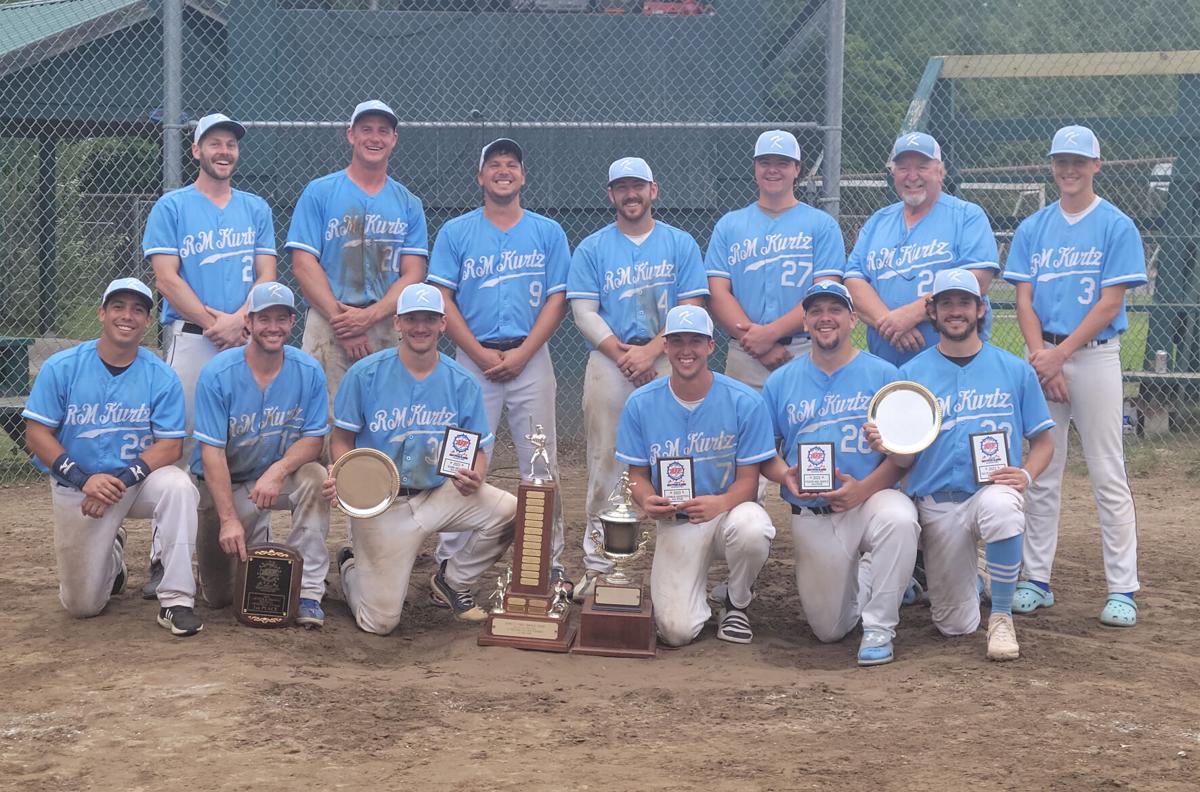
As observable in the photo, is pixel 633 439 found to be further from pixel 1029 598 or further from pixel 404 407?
pixel 1029 598

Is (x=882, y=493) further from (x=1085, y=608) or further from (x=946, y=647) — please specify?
(x=1085, y=608)

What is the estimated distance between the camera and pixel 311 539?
18.9 feet

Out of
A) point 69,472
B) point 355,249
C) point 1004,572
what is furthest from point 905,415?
point 69,472

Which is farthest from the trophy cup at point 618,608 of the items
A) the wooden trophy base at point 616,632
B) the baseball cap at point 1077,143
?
the baseball cap at point 1077,143

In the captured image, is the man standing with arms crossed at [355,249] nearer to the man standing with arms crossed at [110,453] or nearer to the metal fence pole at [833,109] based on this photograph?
the man standing with arms crossed at [110,453]

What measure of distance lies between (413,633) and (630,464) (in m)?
1.21

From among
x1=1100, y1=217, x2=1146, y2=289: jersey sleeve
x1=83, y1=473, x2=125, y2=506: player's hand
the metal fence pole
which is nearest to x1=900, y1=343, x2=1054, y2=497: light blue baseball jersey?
x1=1100, y1=217, x2=1146, y2=289: jersey sleeve

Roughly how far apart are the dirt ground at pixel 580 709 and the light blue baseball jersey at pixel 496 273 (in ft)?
4.66

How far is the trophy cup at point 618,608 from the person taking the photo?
5332 millimetres

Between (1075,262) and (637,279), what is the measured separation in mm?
1942

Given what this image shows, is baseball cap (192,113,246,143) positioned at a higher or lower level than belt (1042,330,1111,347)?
higher

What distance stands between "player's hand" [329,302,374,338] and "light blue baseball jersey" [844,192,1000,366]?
2.25m

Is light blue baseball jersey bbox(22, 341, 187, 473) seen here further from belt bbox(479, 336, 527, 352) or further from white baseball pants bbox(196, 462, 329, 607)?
belt bbox(479, 336, 527, 352)

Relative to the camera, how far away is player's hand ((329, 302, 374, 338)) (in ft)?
20.1
